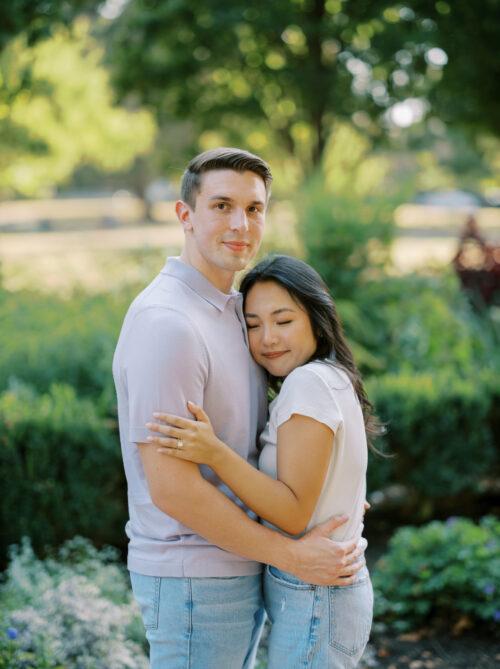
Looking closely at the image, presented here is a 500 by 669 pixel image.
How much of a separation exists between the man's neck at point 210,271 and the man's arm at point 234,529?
0.56 m

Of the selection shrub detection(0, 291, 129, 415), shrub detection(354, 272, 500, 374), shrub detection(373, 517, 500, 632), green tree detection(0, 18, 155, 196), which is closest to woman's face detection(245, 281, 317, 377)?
shrub detection(373, 517, 500, 632)

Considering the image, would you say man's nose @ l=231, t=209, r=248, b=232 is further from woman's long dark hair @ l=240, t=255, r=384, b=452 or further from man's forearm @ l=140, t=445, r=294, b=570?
man's forearm @ l=140, t=445, r=294, b=570

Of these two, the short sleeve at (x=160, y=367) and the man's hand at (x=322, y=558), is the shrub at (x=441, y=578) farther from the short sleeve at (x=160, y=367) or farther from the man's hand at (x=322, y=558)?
the short sleeve at (x=160, y=367)

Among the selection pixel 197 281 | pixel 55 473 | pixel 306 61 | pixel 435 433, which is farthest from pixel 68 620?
pixel 306 61

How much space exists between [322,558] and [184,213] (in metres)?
1.05

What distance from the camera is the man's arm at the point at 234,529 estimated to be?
1.99m

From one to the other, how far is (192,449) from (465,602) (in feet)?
8.42

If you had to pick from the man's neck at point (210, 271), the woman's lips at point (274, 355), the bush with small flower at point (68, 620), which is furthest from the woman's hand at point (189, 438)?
the bush with small flower at point (68, 620)

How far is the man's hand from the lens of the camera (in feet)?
6.89

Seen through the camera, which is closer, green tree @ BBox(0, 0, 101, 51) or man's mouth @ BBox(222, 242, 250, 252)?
man's mouth @ BBox(222, 242, 250, 252)

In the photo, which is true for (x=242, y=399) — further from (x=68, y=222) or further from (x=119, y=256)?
(x=68, y=222)

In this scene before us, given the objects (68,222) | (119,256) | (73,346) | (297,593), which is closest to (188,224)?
(297,593)

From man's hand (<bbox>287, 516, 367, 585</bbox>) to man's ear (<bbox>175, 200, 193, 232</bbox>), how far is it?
935mm

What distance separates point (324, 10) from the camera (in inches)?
437
